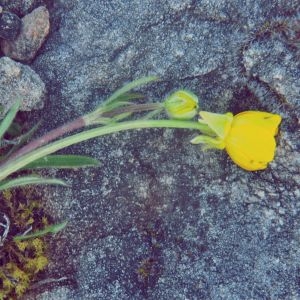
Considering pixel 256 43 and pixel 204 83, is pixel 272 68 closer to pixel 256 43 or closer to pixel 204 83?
pixel 256 43

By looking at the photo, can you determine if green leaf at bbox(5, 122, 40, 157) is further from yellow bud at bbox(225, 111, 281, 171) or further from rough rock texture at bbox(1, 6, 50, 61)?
yellow bud at bbox(225, 111, 281, 171)

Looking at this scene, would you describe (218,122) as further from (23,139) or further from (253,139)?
(23,139)

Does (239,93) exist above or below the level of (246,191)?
above

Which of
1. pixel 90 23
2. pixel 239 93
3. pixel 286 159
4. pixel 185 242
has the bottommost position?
pixel 185 242

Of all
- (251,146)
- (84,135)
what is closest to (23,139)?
(84,135)

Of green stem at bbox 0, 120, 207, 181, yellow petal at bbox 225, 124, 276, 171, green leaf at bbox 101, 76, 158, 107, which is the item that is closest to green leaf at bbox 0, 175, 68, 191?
green stem at bbox 0, 120, 207, 181

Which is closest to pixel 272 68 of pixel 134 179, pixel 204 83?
pixel 204 83

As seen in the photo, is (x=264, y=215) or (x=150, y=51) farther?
(x=150, y=51)

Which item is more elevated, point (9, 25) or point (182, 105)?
point (9, 25)
